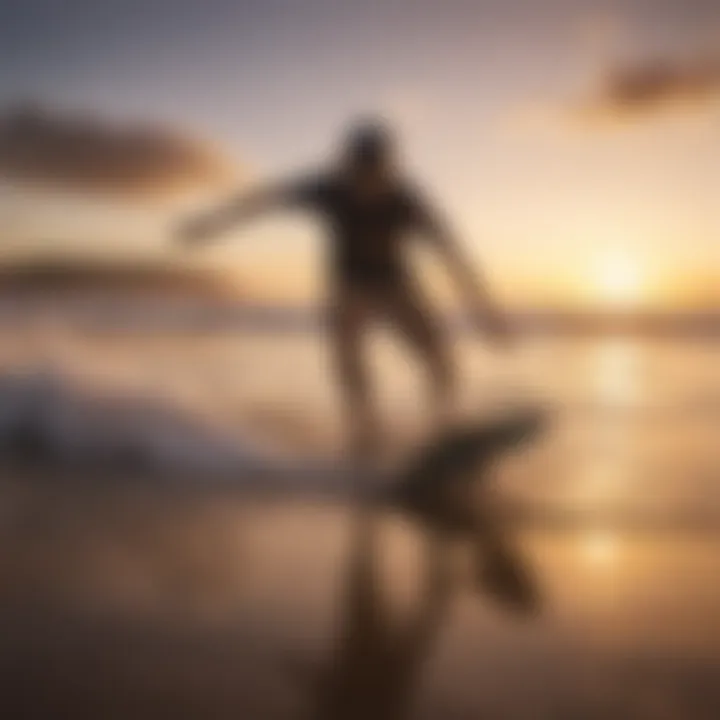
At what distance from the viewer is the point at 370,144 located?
1.20m

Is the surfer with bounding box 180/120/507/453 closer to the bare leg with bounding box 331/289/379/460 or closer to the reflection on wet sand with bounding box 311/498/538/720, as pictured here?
the bare leg with bounding box 331/289/379/460

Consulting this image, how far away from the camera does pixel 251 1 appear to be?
4.11 ft

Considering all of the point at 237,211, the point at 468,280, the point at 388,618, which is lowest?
the point at 388,618

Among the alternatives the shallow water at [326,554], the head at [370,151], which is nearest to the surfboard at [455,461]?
the shallow water at [326,554]

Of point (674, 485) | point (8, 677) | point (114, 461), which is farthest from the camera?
point (114, 461)

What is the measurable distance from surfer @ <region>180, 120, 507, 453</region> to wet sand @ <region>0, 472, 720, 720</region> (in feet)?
0.65

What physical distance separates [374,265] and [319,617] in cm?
50

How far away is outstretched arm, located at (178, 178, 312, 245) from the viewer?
1212 mm

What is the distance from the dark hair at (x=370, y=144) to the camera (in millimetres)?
1189

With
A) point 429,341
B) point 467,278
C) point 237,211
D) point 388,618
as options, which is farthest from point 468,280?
point 388,618

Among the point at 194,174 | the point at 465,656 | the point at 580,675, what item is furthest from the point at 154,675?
the point at 194,174

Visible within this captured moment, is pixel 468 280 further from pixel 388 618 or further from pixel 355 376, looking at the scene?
pixel 388 618

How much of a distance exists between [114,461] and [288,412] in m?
0.30

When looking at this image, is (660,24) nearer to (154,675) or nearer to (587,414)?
(587,414)
